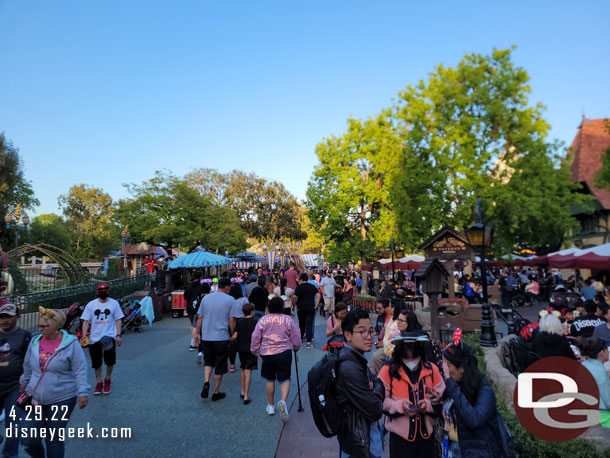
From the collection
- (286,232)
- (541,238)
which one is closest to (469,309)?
(541,238)

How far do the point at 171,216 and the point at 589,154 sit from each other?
105 ft

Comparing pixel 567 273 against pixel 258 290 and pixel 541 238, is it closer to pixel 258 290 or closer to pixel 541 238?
pixel 541 238

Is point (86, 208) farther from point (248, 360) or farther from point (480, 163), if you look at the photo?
point (248, 360)

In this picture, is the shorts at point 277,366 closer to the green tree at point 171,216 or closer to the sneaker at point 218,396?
the sneaker at point 218,396

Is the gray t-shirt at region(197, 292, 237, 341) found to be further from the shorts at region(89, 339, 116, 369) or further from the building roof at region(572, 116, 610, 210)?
the building roof at region(572, 116, 610, 210)

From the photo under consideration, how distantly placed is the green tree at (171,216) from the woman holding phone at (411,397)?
916 inches

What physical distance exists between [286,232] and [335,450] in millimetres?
42892

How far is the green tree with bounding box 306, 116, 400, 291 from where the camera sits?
→ 28203 mm

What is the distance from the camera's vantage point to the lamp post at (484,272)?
8.55 meters

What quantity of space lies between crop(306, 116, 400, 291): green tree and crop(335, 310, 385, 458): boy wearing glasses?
2507 centimetres

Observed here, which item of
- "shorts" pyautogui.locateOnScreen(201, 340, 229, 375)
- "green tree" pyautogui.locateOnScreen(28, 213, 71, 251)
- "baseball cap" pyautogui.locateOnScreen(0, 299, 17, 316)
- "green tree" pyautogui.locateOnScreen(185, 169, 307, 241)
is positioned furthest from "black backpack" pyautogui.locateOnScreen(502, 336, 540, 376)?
"green tree" pyautogui.locateOnScreen(28, 213, 71, 251)

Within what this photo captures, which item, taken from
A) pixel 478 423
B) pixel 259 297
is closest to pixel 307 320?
pixel 259 297

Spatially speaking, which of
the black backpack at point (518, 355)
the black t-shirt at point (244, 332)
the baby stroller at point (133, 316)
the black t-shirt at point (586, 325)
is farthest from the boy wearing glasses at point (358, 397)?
the baby stroller at point (133, 316)

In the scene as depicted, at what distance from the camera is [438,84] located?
80.8 ft
